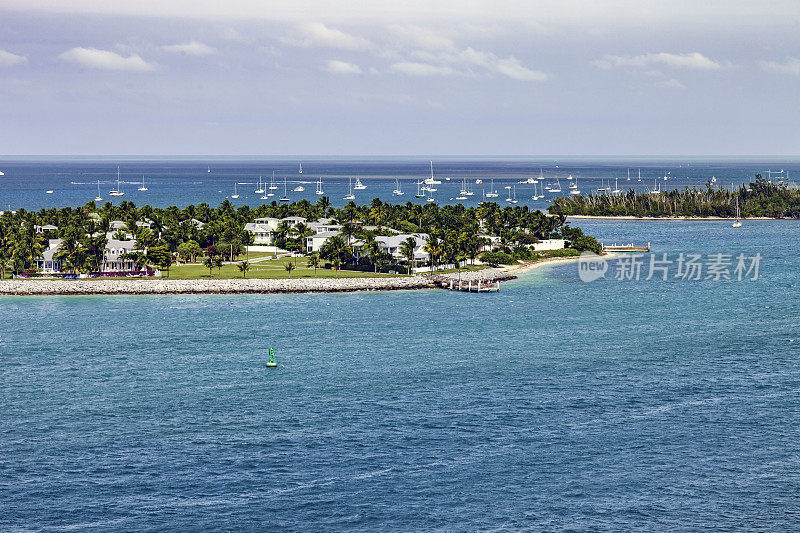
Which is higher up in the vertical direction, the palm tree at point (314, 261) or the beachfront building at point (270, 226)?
the beachfront building at point (270, 226)

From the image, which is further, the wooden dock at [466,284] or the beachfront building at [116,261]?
the beachfront building at [116,261]

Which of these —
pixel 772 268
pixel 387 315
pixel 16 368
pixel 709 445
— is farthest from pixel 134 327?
pixel 772 268

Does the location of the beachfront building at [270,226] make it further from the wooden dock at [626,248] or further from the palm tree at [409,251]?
the wooden dock at [626,248]

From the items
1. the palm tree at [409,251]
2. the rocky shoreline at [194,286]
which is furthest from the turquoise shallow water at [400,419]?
the palm tree at [409,251]

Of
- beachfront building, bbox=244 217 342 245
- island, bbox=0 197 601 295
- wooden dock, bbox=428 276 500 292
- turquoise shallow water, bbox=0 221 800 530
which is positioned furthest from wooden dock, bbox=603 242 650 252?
turquoise shallow water, bbox=0 221 800 530

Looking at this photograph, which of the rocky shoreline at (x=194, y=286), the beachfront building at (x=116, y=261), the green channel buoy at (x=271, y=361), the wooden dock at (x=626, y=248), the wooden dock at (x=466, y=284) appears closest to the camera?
the green channel buoy at (x=271, y=361)
